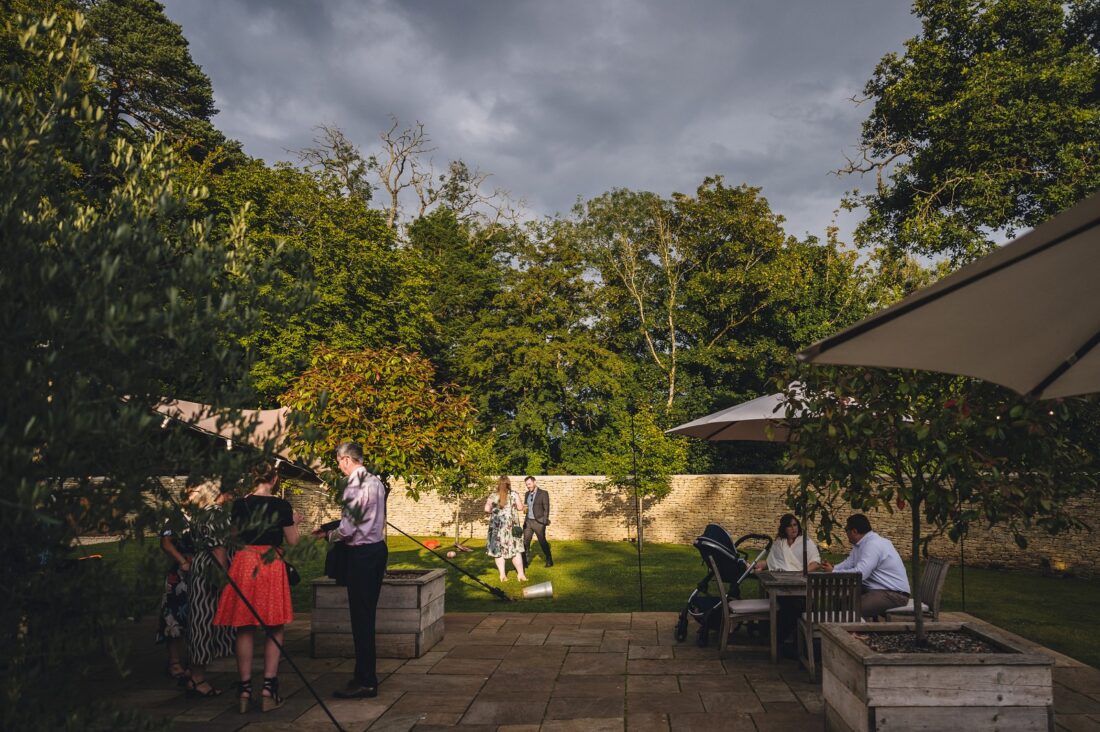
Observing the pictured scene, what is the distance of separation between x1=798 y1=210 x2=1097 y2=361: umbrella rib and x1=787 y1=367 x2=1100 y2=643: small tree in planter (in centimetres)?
157

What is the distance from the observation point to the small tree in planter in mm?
4023

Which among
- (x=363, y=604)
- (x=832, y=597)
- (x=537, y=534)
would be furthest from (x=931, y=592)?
(x=537, y=534)

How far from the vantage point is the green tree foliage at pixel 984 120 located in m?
17.8

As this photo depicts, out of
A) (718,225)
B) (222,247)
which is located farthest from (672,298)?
(222,247)

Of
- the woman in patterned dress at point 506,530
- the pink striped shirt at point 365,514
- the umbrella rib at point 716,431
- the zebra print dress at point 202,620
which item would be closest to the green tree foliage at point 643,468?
the woman in patterned dress at point 506,530

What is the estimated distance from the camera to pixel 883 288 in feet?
69.5

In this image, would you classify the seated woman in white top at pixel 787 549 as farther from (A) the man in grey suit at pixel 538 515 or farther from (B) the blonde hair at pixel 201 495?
(A) the man in grey suit at pixel 538 515

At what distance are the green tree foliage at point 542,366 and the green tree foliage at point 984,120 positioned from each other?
1181 centimetres

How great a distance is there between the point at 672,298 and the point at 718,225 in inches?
134

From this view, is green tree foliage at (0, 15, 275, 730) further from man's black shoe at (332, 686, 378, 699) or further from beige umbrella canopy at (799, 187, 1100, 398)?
man's black shoe at (332, 686, 378, 699)

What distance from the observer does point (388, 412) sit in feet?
26.5

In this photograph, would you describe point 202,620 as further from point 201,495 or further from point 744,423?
point 744,423

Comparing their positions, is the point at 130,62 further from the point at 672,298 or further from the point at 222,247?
the point at 222,247

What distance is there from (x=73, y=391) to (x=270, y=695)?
3.88 meters
